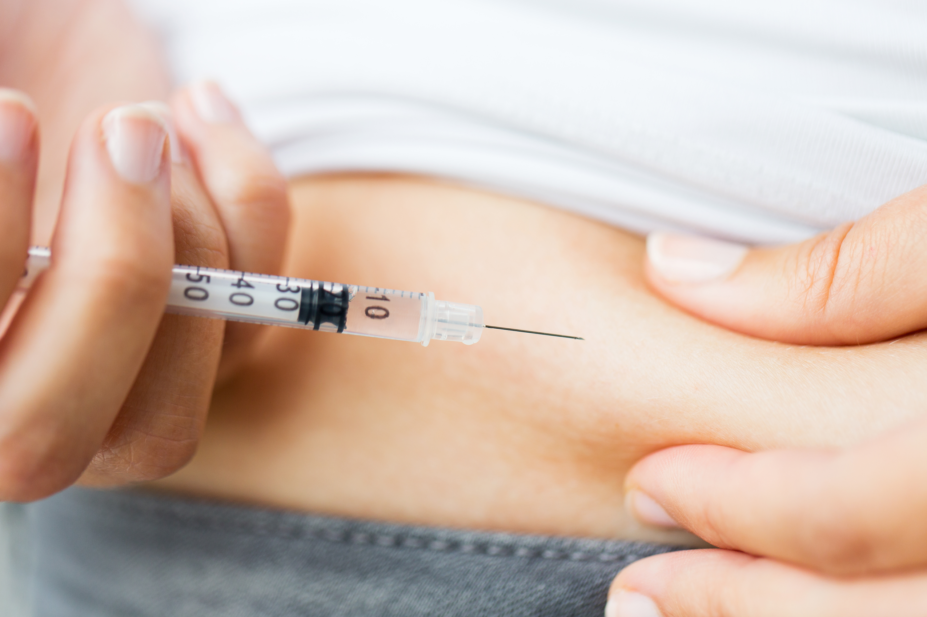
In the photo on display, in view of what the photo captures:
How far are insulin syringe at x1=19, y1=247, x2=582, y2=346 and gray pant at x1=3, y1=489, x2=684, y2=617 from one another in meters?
0.30

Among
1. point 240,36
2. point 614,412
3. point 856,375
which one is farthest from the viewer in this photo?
point 240,36

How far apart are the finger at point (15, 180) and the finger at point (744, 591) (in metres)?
0.78

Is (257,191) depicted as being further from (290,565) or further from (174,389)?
(290,565)

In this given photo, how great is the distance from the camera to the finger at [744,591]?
0.54 meters

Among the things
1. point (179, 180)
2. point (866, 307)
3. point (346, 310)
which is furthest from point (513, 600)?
point (179, 180)

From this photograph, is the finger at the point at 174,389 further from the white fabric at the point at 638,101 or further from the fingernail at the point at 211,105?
the white fabric at the point at 638,101

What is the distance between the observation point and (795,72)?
876 mm

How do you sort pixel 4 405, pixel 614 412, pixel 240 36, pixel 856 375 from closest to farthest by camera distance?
pixel 4 405
pixel 856 375
pixel 614 412
pixel 240 36

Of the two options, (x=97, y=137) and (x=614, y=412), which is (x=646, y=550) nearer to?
(x=614, y=412)

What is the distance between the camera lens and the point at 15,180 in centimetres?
58

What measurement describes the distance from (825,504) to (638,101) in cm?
60

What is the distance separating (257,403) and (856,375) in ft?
2.85

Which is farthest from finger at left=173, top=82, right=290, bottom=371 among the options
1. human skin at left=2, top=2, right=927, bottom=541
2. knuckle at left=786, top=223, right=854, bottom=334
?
knuckle at left=786, top=223, right=854, bottom=334

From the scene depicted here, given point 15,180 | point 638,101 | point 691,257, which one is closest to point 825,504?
point 691,257
